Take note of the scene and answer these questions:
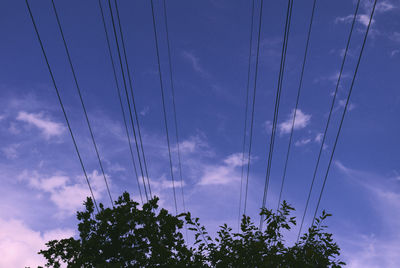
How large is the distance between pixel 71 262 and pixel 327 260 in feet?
33.7

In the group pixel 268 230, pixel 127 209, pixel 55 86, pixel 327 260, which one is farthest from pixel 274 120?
pixel 127 209

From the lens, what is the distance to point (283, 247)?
8.70 metres

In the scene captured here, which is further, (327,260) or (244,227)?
(244,227)

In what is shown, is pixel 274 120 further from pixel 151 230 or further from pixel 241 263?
pixel 151 230

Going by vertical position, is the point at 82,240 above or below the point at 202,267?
above

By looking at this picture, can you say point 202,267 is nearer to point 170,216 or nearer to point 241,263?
point 241,263

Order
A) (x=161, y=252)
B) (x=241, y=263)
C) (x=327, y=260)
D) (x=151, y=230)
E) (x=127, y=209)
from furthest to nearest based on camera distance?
1. (x=127, y=209)
2. (x=151, y=230)
3. (x=161, y=252)
4. (x=241, y=263)
5. (x=327, y=260)

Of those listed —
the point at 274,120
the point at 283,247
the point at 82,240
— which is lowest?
the point at 283,247

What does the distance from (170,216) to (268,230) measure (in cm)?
583

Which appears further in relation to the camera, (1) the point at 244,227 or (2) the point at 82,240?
(2) the point at 82,240

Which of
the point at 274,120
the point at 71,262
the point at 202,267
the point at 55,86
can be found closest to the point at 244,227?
the point at 202,267

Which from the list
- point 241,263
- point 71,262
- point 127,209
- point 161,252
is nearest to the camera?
point 241,263

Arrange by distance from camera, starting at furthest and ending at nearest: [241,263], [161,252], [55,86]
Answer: [161,252]
[241,263]
[55,86]

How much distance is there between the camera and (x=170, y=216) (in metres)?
13.4
